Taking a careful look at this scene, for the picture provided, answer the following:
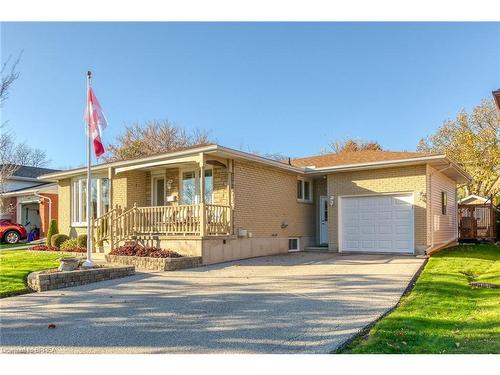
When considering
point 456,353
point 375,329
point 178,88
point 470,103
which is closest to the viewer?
point 456,353

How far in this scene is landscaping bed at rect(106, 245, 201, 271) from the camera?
11.4 meters

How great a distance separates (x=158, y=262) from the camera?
11.4 m

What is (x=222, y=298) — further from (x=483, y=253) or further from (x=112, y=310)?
(x=483, y=253)

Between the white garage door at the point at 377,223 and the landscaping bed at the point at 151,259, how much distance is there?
6213 millimetres

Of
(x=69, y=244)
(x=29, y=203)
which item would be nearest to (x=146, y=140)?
(x=29, y=203)

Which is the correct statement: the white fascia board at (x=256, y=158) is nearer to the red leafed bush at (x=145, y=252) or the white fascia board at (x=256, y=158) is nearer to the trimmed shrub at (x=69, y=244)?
the red leafed bush at (x=145, y=252)

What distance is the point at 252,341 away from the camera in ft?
17.0

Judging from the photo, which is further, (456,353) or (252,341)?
(252,341)

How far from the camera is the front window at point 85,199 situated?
17.6 metres

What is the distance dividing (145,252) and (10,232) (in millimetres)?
13457

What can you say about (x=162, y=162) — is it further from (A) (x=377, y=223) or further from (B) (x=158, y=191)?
(A) (x=377, y=223)

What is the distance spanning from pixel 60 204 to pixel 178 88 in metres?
7.78

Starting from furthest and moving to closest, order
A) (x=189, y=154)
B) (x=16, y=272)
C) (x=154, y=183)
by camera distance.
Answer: (x=154, y=183) < (x=189, y=154) < (x=16, y=272)

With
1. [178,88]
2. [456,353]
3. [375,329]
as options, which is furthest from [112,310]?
[178,88]
